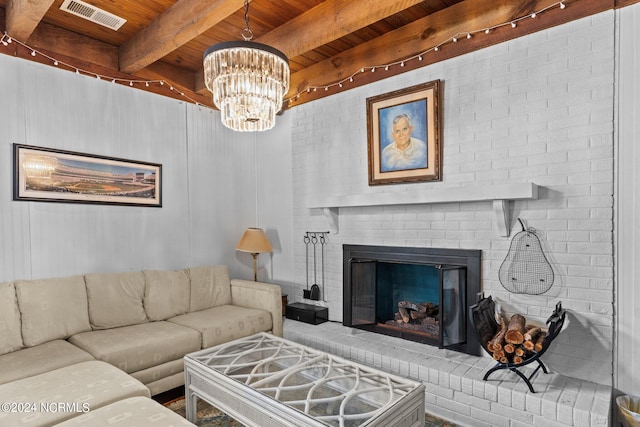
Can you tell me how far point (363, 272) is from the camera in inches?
132

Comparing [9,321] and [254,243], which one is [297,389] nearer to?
[9,321]

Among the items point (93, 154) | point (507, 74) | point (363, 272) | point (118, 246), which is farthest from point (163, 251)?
point (507, 74)

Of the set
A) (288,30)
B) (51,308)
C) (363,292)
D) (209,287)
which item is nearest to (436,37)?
(288,30)

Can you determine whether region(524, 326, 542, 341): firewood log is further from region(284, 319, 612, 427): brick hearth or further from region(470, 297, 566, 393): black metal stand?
region(284, 319, 612, 427): brick hearth

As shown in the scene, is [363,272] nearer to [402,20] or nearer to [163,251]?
[163,251]

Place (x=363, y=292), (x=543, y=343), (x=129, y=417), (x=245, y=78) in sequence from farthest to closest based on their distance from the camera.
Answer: (x=363, y=292) → (x=543, y=343) → (x=245, y=78) → (x=129, y=417)

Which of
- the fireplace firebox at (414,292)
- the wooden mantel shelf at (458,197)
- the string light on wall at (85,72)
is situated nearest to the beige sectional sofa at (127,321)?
the fireplace firebox at (414,292)

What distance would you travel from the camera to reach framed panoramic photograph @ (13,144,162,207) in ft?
8.91

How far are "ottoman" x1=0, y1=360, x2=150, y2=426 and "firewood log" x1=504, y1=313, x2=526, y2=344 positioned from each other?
2088 mm

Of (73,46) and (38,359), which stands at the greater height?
(73,46)

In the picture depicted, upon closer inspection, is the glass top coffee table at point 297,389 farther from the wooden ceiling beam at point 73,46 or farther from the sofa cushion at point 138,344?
the wooden ceiling beam at point 73,46

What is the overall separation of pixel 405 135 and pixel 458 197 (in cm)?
76

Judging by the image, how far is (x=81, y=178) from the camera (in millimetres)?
2998

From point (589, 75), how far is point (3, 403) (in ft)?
12.0
